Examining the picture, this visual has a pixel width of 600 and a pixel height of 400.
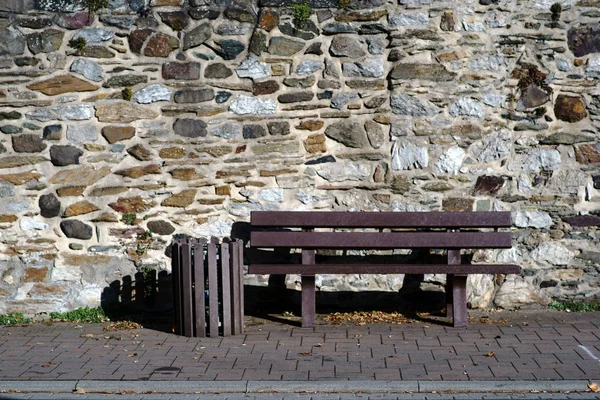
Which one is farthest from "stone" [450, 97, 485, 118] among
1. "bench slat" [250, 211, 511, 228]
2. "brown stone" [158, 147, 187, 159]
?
"brown stone" [158, 147, 187, 159]

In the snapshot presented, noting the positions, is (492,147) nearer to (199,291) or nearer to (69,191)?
(199,291)

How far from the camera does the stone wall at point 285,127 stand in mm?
7578

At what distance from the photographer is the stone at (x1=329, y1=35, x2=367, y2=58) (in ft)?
25.2

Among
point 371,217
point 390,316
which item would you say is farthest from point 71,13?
point 390,316

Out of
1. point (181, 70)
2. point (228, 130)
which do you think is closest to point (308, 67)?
point (228, 130)

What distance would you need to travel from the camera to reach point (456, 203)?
7.71m

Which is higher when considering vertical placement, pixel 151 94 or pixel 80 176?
pixel 151 94

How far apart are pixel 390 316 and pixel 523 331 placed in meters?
1.17

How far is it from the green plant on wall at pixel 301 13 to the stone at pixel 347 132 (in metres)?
0.95

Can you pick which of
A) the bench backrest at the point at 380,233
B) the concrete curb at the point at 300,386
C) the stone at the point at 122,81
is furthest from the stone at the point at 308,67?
the concrete curb at the point at 300,386

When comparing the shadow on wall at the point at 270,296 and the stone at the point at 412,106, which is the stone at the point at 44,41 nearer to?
the shadow on wall at the point at 270,296

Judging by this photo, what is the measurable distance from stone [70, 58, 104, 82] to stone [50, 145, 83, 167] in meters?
0.66

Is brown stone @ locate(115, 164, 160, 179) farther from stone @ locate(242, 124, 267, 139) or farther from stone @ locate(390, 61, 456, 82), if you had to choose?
stone @ locate(390, 61, 456, 82)

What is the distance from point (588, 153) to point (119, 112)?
14.0 feet
